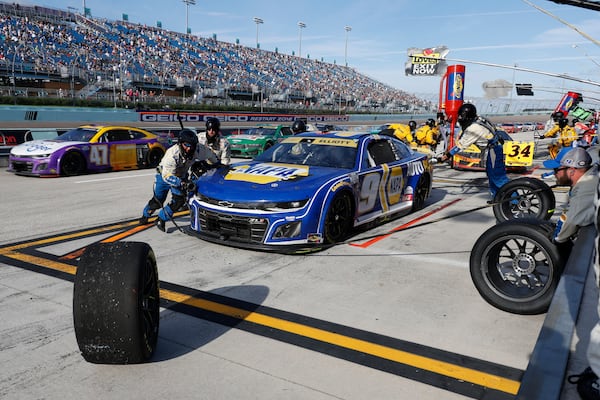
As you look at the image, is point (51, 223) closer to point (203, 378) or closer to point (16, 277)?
point (16, 277)

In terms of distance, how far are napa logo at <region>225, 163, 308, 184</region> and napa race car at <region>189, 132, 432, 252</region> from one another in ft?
0.04

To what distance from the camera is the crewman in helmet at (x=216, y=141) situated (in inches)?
310

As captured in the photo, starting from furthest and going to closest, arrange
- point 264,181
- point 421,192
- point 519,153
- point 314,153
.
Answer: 1. point 519,153
2. point 421,192
3. point 314,153
4. point 264,181

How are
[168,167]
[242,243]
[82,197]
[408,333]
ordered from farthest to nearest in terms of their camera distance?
1. [82,197]
2. [168,167]
3. [242,243]
4. [408,333]

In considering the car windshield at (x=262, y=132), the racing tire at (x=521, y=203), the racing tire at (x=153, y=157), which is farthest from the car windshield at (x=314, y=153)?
the car windshield at (x=262, y=132)

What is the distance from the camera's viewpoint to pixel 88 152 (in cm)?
1252

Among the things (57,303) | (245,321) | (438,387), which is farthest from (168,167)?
(438,387)

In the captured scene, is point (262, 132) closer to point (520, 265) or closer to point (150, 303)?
point (520, 265)

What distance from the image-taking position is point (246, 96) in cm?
5578

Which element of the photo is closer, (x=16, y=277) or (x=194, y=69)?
(x=16, y=277)

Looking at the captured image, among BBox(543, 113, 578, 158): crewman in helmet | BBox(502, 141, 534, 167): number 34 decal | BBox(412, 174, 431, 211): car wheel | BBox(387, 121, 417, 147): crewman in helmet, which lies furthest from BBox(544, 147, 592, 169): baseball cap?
BBox(543, 113, 578, 158): crewman in helmet

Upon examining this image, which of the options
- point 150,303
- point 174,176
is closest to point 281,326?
point 150,303

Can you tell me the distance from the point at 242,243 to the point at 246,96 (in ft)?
172

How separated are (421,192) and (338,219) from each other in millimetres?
3058
